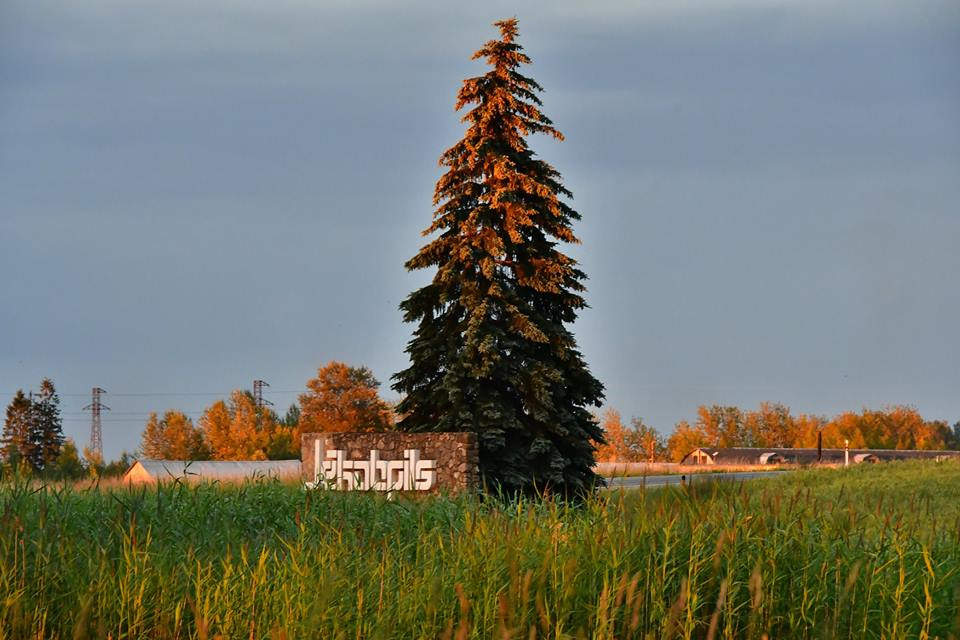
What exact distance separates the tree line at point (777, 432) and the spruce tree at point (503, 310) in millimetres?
67672

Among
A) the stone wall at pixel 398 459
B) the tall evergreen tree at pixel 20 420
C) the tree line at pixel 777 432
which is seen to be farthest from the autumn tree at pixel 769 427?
the stone wall at pixel 398 459

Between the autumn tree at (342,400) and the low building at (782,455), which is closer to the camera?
the autumn tree at (342,400)

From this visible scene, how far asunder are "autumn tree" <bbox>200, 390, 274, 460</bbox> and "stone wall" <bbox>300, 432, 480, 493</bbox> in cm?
4002

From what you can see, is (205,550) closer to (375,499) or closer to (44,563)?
(44,563)

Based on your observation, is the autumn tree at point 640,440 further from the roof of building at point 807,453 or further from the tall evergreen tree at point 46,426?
the tall evergreen tree at point 46,426

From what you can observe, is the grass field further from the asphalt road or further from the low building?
the low building

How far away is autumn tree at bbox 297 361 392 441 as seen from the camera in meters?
57.7

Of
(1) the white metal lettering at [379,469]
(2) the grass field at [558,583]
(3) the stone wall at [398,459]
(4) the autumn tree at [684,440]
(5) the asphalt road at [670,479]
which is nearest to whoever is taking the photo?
(2) the grass field at [558,583]

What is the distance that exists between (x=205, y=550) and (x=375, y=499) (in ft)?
16.4

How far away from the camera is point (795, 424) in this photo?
102m

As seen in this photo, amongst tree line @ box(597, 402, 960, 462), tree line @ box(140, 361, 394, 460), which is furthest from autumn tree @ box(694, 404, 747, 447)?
tree line @ box(140, 361, 394, 460)

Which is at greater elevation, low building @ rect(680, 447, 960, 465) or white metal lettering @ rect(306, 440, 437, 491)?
white metal lettering @ rect(306, 440, 437, 491)

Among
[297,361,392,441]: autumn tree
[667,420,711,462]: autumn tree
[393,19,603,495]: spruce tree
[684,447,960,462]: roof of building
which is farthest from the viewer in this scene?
[667,420,711,462]: autumn tree

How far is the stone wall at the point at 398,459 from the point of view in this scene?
22.4 m
